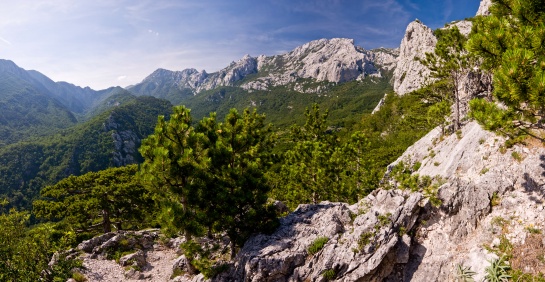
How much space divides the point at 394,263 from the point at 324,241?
4.11m

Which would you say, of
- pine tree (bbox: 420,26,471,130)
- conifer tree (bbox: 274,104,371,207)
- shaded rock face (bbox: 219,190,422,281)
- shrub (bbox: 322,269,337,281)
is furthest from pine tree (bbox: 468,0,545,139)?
conifer tree (bbox: 274,104,371,207)

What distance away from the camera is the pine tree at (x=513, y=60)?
8.41 m

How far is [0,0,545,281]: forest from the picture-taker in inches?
394

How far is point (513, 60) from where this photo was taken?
847 cm

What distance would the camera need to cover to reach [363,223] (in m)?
16.5

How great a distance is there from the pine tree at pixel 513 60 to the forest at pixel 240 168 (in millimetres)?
37

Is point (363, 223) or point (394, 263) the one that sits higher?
point (363, 223)

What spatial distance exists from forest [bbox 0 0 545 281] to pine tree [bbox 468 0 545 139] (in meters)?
0.04

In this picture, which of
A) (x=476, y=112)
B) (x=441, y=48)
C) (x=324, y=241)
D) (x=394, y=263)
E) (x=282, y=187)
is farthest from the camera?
(x=282, y=187)

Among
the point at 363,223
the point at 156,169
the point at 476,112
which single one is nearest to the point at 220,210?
the point at 156,169

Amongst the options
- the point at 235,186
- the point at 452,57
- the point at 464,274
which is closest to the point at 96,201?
the point at 235,186

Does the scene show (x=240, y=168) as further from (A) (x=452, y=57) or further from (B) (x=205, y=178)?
(A) (x=452, y=57)

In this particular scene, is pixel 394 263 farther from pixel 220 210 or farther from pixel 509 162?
pixel 220 210

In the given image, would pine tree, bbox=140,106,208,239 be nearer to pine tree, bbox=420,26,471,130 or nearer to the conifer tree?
the conifer tree
